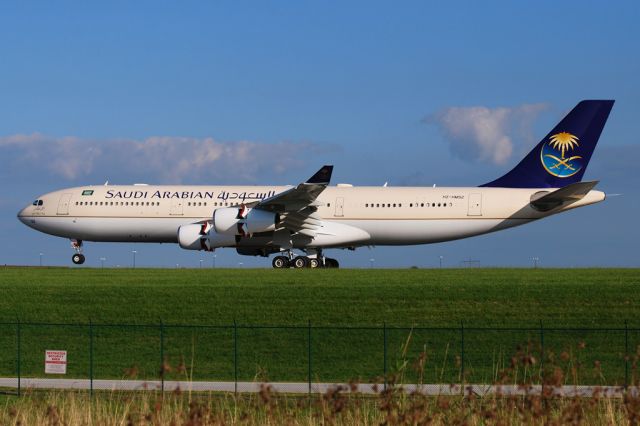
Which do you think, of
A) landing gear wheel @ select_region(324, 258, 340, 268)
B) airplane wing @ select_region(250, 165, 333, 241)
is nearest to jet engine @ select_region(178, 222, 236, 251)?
airplane wing @ select_region(250, 165, 333, 241)

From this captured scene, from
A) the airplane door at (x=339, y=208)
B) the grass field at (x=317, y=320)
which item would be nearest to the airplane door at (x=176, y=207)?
the airplane door at (x=339, y=208)

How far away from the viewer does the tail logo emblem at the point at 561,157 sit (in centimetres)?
5250

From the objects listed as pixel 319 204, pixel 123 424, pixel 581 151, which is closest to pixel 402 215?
pixel 319 204

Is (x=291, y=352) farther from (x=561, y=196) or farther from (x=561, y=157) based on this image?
(x=561, y=157)

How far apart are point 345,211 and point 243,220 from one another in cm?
617

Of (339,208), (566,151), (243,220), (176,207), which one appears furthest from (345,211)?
(566,151)

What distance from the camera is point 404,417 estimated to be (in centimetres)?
1133

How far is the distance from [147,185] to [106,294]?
16.8 meters

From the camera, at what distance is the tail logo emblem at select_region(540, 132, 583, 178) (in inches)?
2067

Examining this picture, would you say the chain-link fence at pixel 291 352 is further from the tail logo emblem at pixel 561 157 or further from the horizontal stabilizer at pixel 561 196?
the tail logo emblem at pixel 561 157

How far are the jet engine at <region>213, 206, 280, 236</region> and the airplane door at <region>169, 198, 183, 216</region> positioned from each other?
182 inches

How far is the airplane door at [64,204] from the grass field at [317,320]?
10376mm

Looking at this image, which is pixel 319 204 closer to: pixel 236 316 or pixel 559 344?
pixel 236 316

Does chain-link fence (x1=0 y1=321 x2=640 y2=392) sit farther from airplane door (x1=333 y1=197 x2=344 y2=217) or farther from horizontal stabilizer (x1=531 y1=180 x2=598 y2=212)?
airplane door (x1=333 y1=197 x2=344 y2=217)
